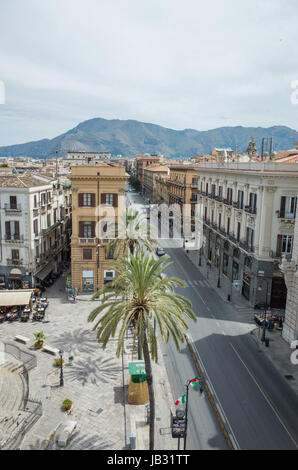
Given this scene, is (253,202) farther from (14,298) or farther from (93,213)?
(14,298)

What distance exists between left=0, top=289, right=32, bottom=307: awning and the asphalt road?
1580 centimetres

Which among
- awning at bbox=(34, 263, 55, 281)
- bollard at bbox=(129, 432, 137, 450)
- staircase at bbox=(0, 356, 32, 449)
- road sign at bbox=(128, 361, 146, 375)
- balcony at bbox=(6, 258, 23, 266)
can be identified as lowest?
staircase at bbox=(0, 356, 32, 449)

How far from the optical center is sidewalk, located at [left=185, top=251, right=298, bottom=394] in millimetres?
27484

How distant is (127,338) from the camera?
32.1 m

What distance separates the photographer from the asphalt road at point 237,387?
20.6 m

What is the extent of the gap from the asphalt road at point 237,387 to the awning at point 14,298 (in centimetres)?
1580

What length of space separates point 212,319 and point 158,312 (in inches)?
758

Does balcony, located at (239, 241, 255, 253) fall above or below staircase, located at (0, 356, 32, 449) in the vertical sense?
above

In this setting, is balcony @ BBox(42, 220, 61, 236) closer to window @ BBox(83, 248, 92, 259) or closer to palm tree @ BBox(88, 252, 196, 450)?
window @ BBox(83, 248, 92, 259)

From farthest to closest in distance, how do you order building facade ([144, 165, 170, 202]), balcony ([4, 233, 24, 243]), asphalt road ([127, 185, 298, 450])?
building facade ([144, 165, 170, 202]) < balcony ([4, 233, 24, 243]) < asphalt road ([127, 185, 298, 450])

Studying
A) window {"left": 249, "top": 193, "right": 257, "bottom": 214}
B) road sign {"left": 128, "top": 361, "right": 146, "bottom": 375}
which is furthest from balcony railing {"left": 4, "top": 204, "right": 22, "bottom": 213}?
window {"left": 249, "top": 193, "right": 257, "bottom": 214}

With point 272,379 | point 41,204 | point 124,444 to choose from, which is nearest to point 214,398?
point 272,379

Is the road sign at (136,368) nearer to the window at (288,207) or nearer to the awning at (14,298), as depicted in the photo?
the awning at (14,298)

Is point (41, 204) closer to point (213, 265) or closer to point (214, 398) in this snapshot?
point (213, 265)
